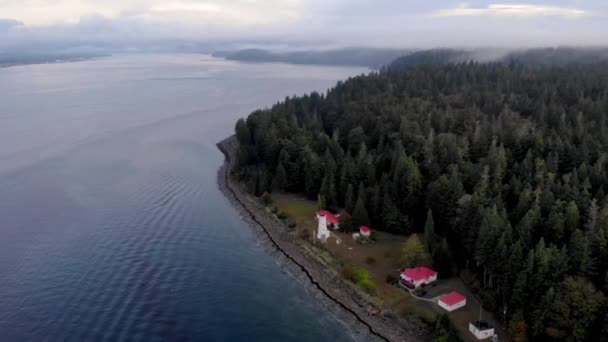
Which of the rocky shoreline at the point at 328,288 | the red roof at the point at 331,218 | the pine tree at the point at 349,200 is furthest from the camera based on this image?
the pine tree at the point at 349,200

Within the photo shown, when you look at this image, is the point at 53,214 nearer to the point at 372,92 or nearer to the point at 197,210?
the point at 197,210

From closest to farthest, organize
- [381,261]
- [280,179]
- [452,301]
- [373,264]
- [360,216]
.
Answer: [452,301]
[373,264]
[381,261]
[360,216]
[280,179]

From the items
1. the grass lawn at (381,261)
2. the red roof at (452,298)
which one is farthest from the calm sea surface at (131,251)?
the red roof at (452,298)

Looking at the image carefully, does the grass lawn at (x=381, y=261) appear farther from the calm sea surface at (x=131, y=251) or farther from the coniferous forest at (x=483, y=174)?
the calm sea surface at (x=131, y=251)

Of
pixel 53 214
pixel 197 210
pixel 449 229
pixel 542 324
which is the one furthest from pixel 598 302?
pixel 53 214

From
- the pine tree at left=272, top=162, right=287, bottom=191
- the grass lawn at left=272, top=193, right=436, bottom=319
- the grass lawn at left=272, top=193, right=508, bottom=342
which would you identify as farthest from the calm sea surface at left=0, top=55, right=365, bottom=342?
the pine tree at left=272, top=162, right=287, bottom=191

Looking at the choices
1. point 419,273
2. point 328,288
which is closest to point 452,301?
point 419,273

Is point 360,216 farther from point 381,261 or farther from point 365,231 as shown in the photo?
point 381,261
